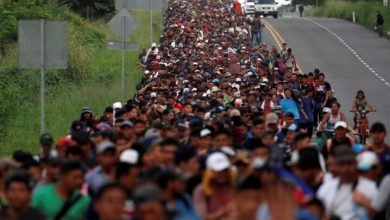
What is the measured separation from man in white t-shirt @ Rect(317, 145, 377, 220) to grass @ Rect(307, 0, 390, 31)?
60184 millimetres

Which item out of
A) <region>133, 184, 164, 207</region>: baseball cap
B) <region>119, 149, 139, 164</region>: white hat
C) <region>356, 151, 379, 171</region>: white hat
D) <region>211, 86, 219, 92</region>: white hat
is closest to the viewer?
<region>133, 184, 164, 207</region>: baseball cap

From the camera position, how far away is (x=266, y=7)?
85.4m

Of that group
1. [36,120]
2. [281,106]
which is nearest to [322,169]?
[281,106]

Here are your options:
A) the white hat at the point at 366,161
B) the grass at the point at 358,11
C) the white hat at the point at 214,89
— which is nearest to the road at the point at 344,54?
the grass at the point at 358,11

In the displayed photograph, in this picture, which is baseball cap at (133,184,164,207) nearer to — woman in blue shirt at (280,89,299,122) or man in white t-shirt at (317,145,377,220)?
man in white t-shirt at (317,145,377,220)

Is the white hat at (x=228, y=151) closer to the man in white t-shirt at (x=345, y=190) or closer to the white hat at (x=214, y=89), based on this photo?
the man in white t-shirt at (x=345, y=190)

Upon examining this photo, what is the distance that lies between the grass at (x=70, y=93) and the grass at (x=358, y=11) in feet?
82.2

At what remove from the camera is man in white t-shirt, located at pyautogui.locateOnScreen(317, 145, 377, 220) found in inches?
489

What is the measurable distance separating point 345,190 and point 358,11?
70658 mm

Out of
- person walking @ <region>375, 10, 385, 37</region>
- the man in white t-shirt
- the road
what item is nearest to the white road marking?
the road

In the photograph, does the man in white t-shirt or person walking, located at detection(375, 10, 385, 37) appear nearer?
the man in white t-shirt

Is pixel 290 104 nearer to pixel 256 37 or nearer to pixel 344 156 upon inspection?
pixel 344 156

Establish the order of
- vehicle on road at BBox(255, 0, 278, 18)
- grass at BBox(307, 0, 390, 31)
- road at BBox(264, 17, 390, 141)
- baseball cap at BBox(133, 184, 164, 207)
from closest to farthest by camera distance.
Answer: baseball cap at BBox(133, 184, 164, 207) < road at BBox(264, 17, 390, 141) < grass at BBox(307, 0, 390, 31) < vehicle on road at BBox(255, 0, 278, 18)

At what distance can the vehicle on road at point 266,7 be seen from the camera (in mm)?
84625
